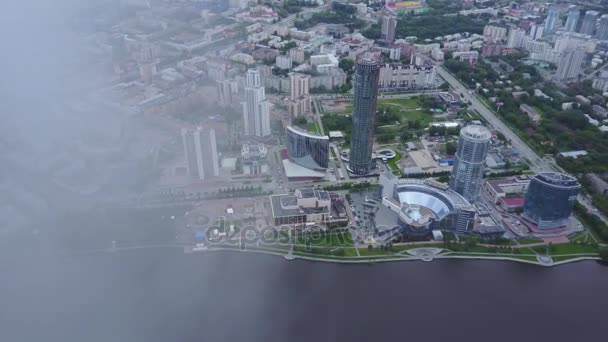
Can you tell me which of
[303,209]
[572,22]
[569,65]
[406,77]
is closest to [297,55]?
[406,77]

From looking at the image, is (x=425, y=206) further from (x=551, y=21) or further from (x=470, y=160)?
(x=551, y=21)

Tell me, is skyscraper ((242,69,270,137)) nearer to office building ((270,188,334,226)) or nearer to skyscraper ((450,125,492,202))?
office building ((270,188,334,226))

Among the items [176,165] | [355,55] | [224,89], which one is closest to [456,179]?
[176,165]

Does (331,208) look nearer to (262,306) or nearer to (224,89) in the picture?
(262,306)

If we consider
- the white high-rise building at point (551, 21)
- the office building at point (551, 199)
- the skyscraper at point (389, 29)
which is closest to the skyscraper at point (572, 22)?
the white high-rise building at point (551, 21)

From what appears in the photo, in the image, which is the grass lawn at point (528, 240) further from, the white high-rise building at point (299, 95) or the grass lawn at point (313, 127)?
the white high-rise building at point (299, 95)
